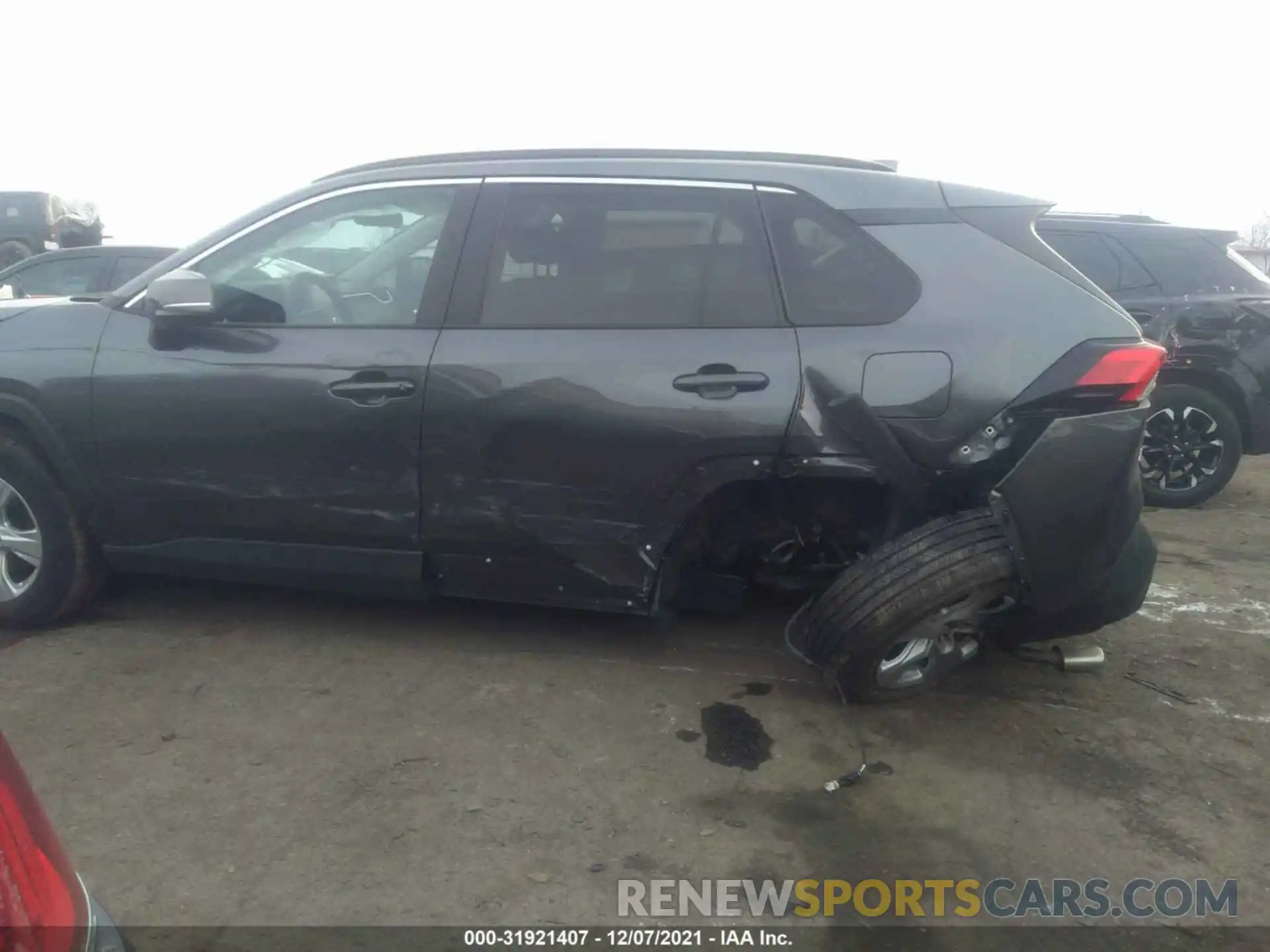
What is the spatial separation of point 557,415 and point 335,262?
1.11m

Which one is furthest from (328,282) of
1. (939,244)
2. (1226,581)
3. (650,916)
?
(1226,581)

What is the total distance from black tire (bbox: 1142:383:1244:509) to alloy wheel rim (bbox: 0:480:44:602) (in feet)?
20.3

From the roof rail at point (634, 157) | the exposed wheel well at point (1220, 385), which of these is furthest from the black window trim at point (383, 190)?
the exposed wheel well at point (1220, 385)

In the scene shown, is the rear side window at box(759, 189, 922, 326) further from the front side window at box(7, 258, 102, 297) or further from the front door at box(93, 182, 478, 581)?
the front side window at box(7, 258, 102, 297)

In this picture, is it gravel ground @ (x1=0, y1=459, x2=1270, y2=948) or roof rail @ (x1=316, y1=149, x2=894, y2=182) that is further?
roof rail @ (x1=316, y1=149, x2=894, y2=182)

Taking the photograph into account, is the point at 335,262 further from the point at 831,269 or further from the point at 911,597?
the point at 911,597

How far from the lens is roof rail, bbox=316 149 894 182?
3.70 meters

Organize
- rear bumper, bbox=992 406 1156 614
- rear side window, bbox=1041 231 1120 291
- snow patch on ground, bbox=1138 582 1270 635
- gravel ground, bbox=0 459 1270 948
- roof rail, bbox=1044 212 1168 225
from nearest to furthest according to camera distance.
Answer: gravel ground, bbox=0 459 1270 948 → rear bumper, bbox=992 406 1156 614 → snow patch on ground, bbox=1138 582 1270 635 → rear side window, bbox=1041 231 1120 291 → roof rail, bbox=1044 212 1168 225

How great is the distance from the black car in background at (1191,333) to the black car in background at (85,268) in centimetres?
652

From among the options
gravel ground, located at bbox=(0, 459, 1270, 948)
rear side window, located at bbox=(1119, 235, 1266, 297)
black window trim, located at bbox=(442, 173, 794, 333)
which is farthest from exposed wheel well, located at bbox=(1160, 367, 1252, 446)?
black window trim, located at bbox=(442, 173, 794, 333)

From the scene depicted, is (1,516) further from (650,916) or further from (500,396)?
(650,916)

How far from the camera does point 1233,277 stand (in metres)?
6.45

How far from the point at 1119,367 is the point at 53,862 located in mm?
3061

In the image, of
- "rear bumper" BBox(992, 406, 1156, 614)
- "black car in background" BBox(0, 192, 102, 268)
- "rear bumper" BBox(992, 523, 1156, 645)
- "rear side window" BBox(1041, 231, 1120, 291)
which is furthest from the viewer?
"black car in background" BBox(0, 192, 102, 268)
